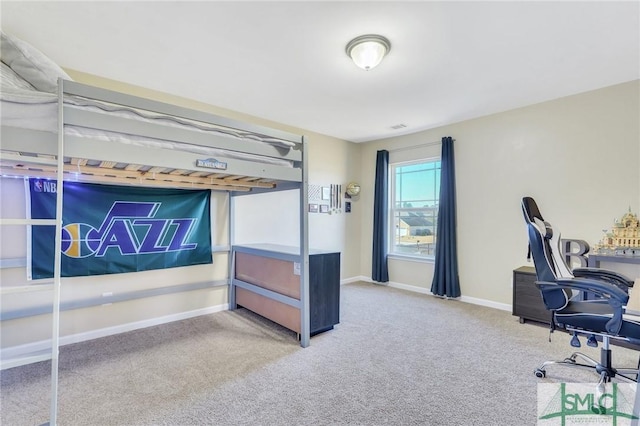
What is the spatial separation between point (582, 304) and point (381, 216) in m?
2.98

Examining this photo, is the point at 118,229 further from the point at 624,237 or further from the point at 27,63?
the point at 624,237

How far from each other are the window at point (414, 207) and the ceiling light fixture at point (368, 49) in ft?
8.28

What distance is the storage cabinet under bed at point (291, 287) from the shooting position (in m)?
2.84

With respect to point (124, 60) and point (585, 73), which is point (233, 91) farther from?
point (585, 73)

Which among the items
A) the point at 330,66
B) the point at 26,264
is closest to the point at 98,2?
the point at 330,66

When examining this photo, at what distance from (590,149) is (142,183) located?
4.56 meters

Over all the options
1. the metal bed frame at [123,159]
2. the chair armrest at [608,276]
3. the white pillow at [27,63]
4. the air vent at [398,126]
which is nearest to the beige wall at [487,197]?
the air vent at [398,126]

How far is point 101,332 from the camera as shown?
2848 mm

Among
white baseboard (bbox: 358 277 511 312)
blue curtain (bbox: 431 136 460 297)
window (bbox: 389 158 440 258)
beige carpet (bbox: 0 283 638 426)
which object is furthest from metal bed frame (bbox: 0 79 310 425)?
window (bbox: 389 158 440 258)

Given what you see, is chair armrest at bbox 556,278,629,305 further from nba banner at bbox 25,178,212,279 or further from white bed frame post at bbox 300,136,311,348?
nba banner at bbox 25,178,212,279

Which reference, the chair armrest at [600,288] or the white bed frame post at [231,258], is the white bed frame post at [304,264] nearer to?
the white bed frame post at [231,258]

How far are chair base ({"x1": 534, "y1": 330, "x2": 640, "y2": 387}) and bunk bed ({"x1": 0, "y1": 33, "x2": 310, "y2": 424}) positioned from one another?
187cm

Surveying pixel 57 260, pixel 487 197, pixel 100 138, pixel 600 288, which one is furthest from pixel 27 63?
pixel 487 197

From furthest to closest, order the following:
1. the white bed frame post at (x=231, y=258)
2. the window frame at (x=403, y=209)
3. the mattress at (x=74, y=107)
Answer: the window frame at (x=403, y=209)
the white bed frame post at (x=231, y=258)
the mattress at (x=74, y=107)
